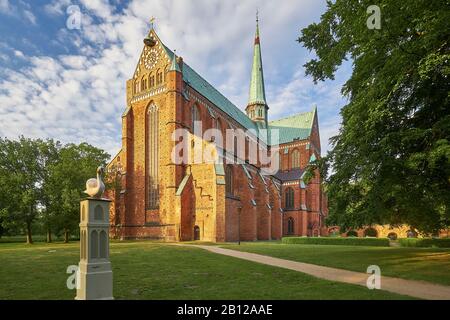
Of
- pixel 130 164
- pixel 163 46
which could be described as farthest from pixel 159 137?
pixel 163 46

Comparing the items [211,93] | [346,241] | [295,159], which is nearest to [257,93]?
[295,159]

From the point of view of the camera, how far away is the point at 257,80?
63.2m

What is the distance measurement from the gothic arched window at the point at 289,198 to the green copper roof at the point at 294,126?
11222 mm

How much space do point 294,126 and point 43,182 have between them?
4415 cm

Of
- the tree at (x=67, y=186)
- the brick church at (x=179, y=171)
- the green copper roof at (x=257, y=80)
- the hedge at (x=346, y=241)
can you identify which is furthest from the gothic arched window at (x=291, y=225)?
the tree at (x=67, y=186)

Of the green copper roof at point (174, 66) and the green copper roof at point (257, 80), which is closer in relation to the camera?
the green copper roof at point (174, 66)

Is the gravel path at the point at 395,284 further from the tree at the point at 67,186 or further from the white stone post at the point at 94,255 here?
the tree at the point at 67,186

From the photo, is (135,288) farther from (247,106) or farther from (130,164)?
(247,106)

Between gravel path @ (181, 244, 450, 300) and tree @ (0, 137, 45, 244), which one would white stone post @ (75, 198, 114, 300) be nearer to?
gravel path @ (181, 244, 450, 300)

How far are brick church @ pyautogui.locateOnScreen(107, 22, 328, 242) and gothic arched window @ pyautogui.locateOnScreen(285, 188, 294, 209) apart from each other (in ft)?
19.0

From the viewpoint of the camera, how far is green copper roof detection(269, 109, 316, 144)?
61.4 metres

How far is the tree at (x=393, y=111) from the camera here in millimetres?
10242

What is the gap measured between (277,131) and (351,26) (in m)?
Answer: 52.9

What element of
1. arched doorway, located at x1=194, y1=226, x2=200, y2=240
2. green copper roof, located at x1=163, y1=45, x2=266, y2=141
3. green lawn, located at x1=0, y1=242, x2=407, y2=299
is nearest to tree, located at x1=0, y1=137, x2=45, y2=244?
arched doorway, located at x1=194, y1=226, x2=200, y2=240
